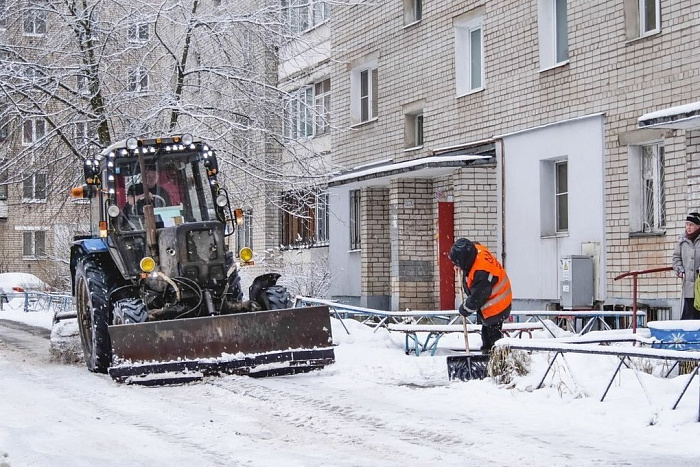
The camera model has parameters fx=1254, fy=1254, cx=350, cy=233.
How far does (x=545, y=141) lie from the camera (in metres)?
18.8

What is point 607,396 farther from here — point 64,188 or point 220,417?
point 64,188

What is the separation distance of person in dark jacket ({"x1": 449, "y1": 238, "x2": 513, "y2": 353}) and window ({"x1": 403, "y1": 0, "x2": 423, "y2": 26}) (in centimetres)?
1168

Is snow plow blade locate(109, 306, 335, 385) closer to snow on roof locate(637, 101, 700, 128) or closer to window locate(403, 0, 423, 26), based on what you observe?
snow on roof locate(637, 101, 700, 128)

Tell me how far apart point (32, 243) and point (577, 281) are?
38.6 m

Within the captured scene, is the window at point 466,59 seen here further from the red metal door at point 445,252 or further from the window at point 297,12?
the window at point 297,12

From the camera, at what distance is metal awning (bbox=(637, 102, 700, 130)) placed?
1444 centimetres

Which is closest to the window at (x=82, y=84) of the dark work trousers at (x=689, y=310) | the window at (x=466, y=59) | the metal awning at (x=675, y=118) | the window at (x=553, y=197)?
the window at (x=466, y=59)

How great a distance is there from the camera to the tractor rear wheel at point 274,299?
524 inches

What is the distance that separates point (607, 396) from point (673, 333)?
3.70ft

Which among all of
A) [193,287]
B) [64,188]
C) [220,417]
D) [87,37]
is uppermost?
[87,37]

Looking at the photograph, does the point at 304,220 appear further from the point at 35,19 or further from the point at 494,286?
the point at 494,286

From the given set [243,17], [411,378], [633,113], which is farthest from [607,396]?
[243,17]

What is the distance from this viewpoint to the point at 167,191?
45.8 ft

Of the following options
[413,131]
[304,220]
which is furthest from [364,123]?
[304,220]
